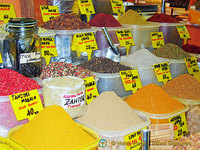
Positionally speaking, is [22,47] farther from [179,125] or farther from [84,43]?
[179,125]

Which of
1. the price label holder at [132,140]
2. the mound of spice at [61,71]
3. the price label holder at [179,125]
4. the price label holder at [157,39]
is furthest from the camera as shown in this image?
the price label holder at [157,39]

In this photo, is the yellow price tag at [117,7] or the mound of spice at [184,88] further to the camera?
the yellow price tag at [117,7]

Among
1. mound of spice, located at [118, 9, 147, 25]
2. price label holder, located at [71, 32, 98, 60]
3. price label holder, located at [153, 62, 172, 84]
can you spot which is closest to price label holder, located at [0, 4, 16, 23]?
price label holder, located at [71, 32, 98, 60]

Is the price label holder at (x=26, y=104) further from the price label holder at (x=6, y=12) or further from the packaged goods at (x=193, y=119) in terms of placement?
the packaged goods at (x=193, y=119)

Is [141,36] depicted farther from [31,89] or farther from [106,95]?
[31,89]

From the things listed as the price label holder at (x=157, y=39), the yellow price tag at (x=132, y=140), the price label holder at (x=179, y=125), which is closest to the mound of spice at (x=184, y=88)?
the price label holder at (x=179, y=125)

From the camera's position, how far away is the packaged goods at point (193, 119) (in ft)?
5.61

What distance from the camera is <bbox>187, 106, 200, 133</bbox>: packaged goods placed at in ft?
5.61

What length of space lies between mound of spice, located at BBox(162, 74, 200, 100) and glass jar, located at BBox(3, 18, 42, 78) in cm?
89

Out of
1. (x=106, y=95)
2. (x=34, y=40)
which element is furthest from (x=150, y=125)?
(x=34, y=40)

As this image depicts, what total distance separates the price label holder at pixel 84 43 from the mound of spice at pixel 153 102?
41 cm

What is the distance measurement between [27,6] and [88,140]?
1.23 meters

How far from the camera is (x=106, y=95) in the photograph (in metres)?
1.47

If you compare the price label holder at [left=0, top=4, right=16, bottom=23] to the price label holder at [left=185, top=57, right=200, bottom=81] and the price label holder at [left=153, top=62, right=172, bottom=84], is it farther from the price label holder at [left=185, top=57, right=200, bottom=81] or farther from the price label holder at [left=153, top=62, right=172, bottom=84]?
the price label holder at [left=185, top=57, right=200, bottom=81]
